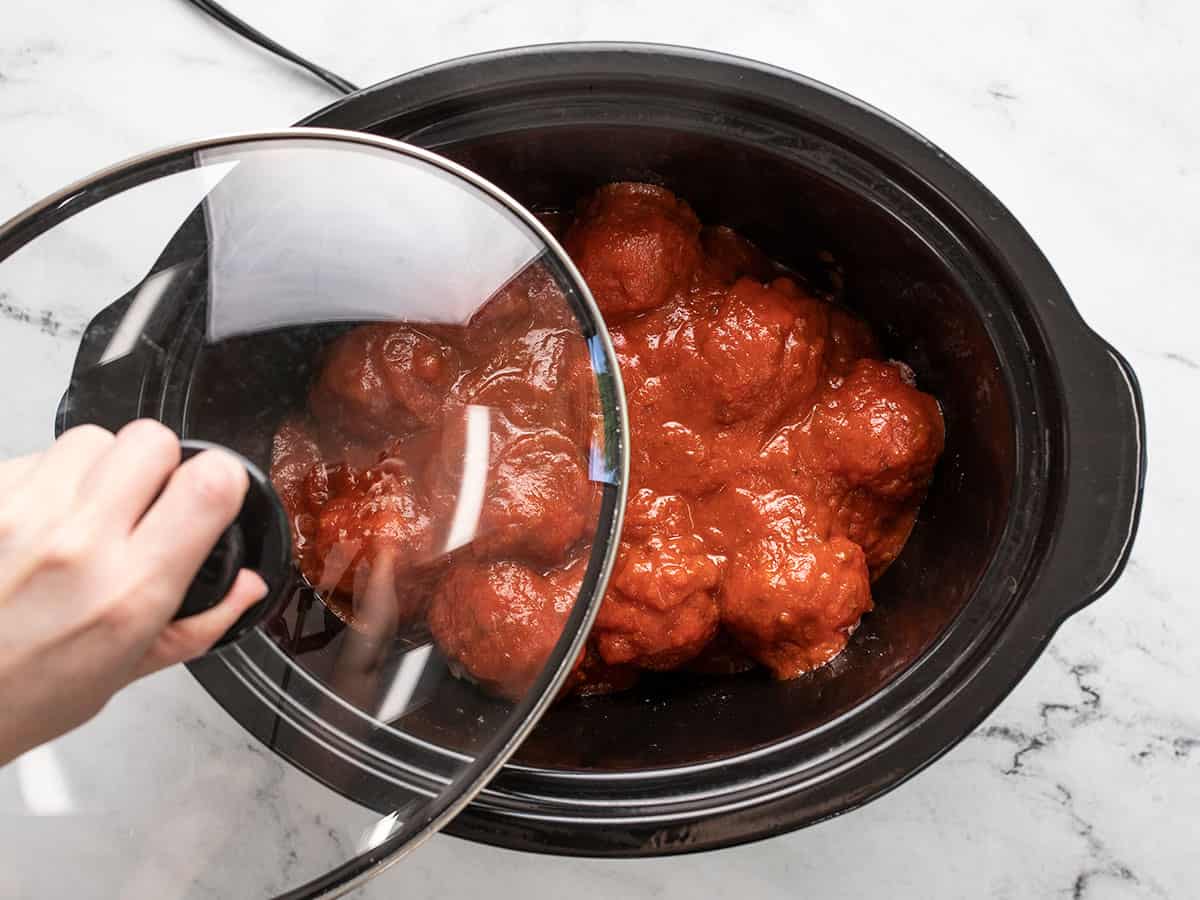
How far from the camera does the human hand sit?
66 cm

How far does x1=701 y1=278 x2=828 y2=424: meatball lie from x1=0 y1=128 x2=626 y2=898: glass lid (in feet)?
1.09

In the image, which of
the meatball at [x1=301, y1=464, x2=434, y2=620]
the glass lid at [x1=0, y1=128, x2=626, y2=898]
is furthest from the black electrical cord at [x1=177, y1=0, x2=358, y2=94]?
the meatball at [x1=301, y1=464, x2=434, y2=620]

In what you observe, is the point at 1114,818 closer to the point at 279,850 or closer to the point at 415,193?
the point at 279,850

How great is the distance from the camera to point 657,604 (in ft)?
3.85

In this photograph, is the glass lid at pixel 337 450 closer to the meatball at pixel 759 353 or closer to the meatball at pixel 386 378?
the meatball at pixel 386 378

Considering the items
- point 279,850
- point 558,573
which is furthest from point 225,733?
point 558,573

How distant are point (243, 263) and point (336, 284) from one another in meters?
0.08

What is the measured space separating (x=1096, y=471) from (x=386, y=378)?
2.17 ft

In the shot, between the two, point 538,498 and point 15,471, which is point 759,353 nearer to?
point 538,498

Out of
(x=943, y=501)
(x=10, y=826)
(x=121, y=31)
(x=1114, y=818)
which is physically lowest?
(x=10, y=826)

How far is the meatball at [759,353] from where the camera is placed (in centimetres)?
123

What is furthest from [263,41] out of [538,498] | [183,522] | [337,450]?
[183,522]

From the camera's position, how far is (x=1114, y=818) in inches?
53.5

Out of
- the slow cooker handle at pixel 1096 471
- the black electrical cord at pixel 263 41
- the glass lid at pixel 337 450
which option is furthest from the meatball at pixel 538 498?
the black electrical cord at pixel 263 41
